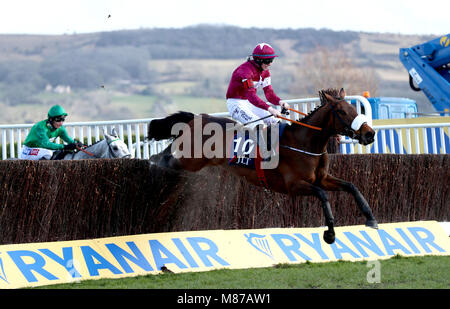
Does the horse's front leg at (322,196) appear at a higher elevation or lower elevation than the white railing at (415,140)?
lower

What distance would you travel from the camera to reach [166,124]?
330 inches

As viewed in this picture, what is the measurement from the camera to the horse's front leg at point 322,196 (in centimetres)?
664

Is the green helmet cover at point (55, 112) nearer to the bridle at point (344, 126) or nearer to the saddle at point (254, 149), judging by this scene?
the saddle at point (254, 149)

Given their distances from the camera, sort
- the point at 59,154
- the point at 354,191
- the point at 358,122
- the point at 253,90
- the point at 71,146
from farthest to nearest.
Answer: the point at 59,154 → the point at 71,146 → the point at 253,90 → the point at 354,191 → the point at 358,122

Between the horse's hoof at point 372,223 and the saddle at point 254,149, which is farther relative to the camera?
the saddle at point 254,149

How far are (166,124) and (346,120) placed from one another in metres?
2.45

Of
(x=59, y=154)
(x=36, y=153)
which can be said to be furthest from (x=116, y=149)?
(x=36, y=153)

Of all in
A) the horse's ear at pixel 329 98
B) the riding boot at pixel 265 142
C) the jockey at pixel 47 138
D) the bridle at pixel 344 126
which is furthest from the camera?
the jockey at pixel 47 138

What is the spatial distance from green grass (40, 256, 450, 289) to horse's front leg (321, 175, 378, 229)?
1.70 ft

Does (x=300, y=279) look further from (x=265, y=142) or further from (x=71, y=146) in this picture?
A: (x=71, y=146)

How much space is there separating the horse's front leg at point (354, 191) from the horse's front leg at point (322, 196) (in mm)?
271

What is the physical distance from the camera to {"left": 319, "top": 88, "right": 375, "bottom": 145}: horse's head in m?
6.73

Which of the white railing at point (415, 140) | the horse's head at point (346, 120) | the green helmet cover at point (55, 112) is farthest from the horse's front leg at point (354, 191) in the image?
the green helmet cover at point (55, 112)

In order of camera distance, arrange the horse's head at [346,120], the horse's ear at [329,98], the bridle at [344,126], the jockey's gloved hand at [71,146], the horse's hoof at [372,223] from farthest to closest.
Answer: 1. the jockey's gloved hand at [71,146]
2. the horse's ear at [329,98]
3. the bridle at [344,126]
4. the horse's head at [346,120]
5. the horse's hoof at [372,223]
